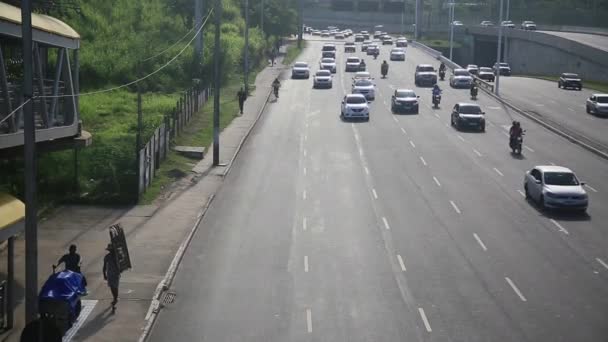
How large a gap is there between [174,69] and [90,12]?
1235 centimetres

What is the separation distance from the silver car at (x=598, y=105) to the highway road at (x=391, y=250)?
12.9 meters

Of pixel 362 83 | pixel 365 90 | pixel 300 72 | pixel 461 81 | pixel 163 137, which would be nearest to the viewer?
pixel 163 137

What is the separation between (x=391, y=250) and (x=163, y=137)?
1668 centimetres

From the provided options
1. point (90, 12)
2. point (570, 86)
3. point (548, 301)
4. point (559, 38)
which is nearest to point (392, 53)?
point (559, 38)

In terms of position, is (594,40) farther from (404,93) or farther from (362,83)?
(404,93)

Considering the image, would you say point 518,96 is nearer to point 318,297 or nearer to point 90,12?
point 90,12

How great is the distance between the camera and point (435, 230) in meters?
30.5

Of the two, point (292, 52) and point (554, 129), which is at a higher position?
point (292, 52)

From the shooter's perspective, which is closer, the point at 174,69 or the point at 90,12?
the point at 174,69

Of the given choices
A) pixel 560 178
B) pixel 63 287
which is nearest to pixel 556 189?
pixel 560 178

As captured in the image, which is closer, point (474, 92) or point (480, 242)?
point (480, 242)

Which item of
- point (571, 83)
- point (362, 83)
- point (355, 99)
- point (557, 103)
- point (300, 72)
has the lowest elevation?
point (557, 103)

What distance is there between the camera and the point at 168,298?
22.9 meters

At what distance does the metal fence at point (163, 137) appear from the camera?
35.6 metres
